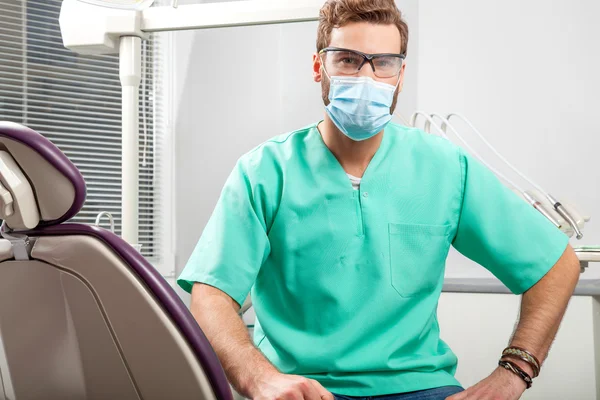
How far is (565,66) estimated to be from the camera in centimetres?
248

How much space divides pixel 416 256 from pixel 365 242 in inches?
4.5

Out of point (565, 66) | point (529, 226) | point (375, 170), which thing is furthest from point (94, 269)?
point (565, 66)

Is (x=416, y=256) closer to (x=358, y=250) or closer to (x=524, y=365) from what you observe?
(x=358, y=250)

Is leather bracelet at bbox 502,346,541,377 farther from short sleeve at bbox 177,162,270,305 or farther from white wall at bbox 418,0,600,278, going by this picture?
white wall at bbox 418,0,600,278

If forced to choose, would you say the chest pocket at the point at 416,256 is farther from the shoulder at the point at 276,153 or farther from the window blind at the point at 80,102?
the window blind at the point at 80,102

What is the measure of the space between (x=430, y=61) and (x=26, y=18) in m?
1.83

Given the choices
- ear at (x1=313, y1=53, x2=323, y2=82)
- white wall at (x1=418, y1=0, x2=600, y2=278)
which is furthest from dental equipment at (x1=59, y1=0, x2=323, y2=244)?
white wall at (x1=418, y1=0, x2=600, y2=278)

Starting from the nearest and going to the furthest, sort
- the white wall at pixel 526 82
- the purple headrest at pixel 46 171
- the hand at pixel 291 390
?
the purple headrest at pixel 46 171, the hand at pixel 291 390, the white wall at pixel 526 82

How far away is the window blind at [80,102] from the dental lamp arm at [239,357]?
175 centimetres

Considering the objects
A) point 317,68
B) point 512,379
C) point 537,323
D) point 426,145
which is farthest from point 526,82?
point 512,379

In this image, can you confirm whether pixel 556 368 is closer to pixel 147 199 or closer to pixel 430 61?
pixel 430 61

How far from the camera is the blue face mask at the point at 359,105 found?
1.28 metres

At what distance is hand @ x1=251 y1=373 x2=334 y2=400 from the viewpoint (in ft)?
3.14

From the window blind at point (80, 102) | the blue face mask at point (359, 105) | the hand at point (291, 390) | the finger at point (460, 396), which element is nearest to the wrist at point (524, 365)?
the finger at point (460, 396)
